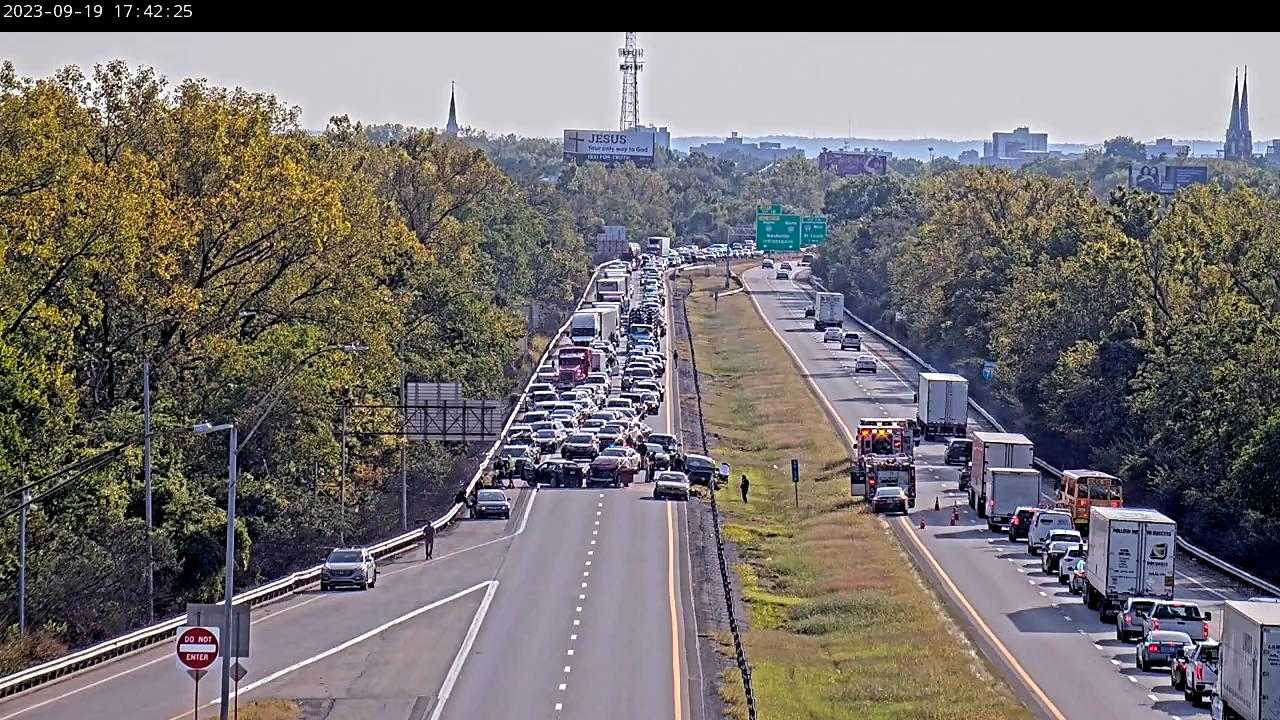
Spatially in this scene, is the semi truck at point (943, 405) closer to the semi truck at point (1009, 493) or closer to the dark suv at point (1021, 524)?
the semi truck at point (1009, 493)

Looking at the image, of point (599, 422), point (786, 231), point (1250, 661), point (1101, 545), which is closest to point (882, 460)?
point (599, 422)

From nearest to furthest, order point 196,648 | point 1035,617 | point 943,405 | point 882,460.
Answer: point 196,648, point 1035,617, point 882,460, point 943,405

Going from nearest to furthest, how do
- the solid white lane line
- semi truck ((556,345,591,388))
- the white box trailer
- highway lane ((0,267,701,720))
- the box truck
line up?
1. the white box trailer
2. highway lane ((0,267,701,720))
3. the solid white lane line
4. semi truck ((556,345,591,388))
5. the box truck

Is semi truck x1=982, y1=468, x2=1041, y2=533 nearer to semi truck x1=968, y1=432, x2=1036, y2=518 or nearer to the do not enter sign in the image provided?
semi truck x1=968, y1=432, x2=1036, y2=518

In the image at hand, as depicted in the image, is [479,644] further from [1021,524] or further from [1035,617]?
[1021,524]

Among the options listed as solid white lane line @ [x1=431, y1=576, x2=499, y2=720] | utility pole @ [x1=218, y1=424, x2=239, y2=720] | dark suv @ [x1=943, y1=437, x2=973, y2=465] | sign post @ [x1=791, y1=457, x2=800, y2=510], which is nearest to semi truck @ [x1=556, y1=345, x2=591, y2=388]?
sign post @ [x1=791, y1=457, x2=800, y2=510]

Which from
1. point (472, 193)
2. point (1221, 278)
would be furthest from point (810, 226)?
point (1221, 278)
